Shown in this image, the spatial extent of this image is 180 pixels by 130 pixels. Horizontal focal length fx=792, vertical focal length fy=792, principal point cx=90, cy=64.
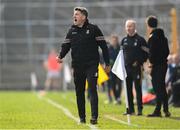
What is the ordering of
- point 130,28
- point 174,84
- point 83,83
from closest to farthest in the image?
point 83,83 → point 130,28 → point 174,84

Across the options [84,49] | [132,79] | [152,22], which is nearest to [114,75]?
[132,79]

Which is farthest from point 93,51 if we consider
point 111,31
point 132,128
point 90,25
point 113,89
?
point 111,31

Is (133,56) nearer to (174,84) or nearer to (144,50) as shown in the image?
(144,50)

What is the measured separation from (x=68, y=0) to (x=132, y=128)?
106 feet

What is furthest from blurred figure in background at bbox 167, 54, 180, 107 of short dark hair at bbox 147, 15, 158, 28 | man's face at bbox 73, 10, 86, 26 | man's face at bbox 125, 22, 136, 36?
man's face at bbox 73, 10, 86, 26

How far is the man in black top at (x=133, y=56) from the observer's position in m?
18.3

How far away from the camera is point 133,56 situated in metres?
18.3

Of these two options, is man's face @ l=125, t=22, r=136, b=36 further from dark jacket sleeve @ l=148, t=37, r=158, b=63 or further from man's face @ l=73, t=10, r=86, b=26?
man's face @ l=73, t=10, r=86, b=26

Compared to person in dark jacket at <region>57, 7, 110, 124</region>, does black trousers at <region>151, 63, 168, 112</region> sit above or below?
below

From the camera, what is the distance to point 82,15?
14914 millimetres

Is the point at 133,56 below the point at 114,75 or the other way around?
the other way around

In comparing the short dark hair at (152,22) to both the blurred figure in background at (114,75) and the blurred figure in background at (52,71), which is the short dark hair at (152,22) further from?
the blurred figure in background at (52,71)

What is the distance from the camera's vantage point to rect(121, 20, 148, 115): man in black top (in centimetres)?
1828

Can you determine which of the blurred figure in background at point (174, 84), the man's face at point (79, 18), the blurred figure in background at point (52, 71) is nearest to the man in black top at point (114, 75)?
the blurred figure in background at point (174, 84)
